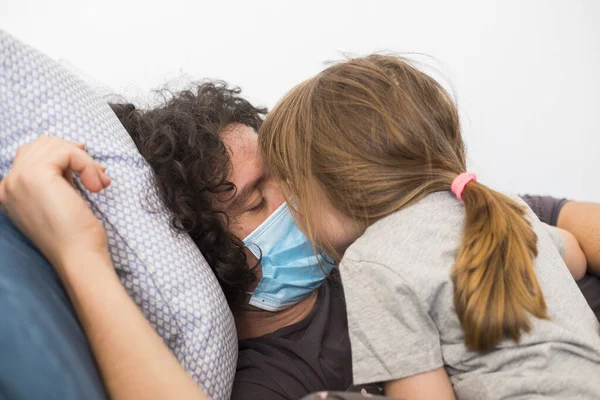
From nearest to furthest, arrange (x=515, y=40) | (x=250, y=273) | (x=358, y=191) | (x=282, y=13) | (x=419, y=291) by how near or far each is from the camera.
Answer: (x=419, y=291) < (x=358, y=191) < (x=250, y=273) < (x=282, y=13) < (x=515, y=40)

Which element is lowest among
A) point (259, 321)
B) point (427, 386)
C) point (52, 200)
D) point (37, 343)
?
point (259, 321)

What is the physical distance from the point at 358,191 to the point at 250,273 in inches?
12.0

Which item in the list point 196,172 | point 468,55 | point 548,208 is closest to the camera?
point 196,172

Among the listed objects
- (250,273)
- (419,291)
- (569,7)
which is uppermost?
(569,7)

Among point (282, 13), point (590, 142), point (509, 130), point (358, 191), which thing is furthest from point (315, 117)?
point (590, 142)

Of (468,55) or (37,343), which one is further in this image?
(468,55)

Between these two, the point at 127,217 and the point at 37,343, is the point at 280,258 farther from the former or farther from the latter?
the point at 37,343

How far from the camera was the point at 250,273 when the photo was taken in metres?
1.12

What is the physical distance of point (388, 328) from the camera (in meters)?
0.85

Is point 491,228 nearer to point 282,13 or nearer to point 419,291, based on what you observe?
point 419,291

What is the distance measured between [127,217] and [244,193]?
30 centimetres

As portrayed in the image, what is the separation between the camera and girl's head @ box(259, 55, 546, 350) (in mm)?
807

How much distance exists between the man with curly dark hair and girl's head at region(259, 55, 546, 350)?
0.11 meters

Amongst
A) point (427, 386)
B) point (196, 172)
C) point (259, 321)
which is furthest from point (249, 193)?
point (427, 386)
